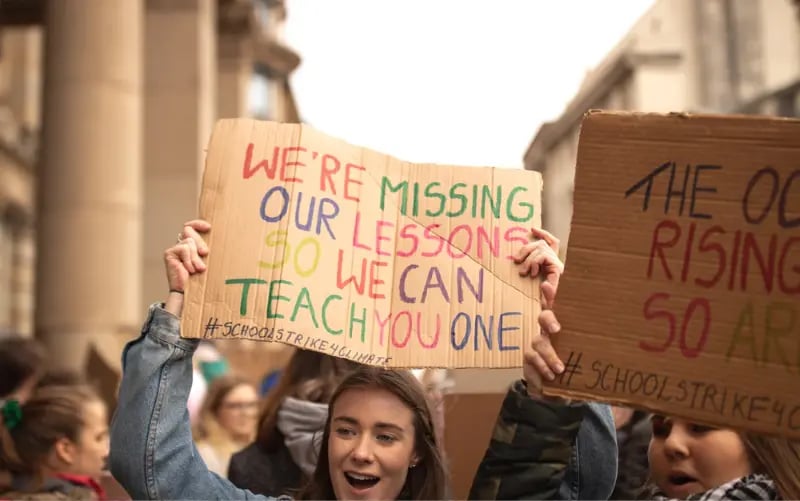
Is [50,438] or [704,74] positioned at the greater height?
[704,74]

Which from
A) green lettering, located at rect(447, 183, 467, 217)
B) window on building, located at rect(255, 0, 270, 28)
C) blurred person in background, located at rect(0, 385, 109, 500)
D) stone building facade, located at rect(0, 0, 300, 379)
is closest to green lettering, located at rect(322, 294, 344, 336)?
green lettering, located at rect(447, 183, 467, 217)

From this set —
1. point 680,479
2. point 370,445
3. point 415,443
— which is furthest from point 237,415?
point 680,479

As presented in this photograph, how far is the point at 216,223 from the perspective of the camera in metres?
2.55

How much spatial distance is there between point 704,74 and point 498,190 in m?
14.5

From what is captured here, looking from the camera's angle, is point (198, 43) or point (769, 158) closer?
point (769, 158)

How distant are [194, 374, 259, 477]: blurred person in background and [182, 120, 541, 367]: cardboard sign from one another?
281 cm

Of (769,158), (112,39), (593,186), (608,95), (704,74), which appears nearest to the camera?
(769,158)

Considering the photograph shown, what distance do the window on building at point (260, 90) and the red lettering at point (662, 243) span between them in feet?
82.5

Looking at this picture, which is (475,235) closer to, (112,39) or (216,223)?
(216,223)

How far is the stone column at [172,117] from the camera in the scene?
12.6m

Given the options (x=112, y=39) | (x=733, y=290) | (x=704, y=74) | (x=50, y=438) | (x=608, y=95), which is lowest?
(x=50, y=438)

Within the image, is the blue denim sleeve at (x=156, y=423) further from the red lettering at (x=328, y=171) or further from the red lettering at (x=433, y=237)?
the red lettering at (x=433, y=237)

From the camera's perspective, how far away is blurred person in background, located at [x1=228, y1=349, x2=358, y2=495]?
319cm

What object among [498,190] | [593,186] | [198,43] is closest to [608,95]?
[498,190]
